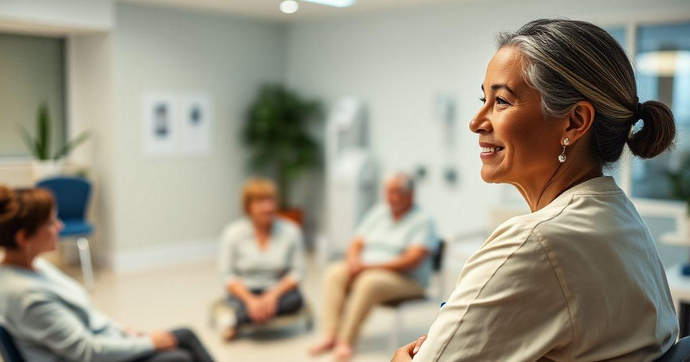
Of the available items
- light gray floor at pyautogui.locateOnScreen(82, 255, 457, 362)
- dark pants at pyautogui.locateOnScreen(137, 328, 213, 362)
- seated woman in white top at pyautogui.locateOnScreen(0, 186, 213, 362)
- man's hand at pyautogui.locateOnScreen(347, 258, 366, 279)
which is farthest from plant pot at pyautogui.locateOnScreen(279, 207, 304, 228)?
seated woman in white top at pyautogui.locateOnScreen(0, 186, 213, 362)

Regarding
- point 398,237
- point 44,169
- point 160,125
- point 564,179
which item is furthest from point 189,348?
point 160,125

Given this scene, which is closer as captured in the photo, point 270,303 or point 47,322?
point 47,322

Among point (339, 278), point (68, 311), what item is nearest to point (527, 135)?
point (68, 311)

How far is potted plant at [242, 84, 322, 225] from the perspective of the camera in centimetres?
705

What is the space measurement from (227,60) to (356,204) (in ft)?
6.89

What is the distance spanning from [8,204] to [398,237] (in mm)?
2482

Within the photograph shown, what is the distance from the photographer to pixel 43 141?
19.7 ft

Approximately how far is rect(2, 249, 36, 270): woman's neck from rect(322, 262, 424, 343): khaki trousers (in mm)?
→ 2145

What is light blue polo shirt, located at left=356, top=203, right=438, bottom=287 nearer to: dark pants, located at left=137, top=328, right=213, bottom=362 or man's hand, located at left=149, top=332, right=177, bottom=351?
dark pants, located at left=137, top=328, right=213, bottom=362

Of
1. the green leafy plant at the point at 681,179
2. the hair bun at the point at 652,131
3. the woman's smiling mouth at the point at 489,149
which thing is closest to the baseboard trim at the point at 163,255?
the green leafy plant at the point at 681,179

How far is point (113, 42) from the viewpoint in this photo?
6.16 metres

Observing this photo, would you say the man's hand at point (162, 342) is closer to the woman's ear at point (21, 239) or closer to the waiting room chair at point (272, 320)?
the woman's ear at point (21, 239)

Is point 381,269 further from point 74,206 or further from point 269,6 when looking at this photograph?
point 269,6

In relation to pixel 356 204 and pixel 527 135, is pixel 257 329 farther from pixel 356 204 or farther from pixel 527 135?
pixel 527 135
